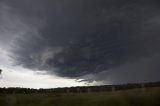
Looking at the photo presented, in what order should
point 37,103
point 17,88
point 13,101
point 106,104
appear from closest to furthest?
point 106,104
point 37,103
point 13,101
point 17,88

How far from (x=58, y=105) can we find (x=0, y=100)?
15824mm

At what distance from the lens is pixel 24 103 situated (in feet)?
193

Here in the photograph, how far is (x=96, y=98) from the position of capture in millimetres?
59406

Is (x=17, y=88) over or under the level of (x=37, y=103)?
over

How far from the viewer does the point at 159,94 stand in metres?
59.9

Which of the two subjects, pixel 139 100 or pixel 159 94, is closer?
pixel 139 100

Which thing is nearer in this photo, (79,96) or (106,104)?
(106,104)

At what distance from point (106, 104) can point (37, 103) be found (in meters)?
14.7

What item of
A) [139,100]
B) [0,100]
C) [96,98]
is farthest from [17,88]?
[139,100]

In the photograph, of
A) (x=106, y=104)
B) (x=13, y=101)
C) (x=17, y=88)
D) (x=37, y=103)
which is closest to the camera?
(x=106, y=104)

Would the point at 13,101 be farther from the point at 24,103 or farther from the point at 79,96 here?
the point at 79,96

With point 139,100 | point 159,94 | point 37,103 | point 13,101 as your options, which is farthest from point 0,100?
point 159,94

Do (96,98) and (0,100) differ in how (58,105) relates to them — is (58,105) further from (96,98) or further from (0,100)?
(0,100)

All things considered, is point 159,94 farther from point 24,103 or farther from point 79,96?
point 24,103
